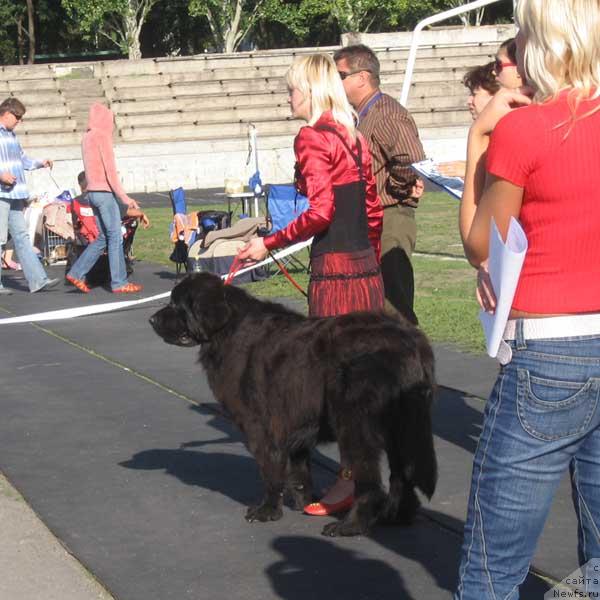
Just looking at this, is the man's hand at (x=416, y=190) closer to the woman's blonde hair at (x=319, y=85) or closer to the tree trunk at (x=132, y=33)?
the woman's blonde hair at (x=319, y=85)

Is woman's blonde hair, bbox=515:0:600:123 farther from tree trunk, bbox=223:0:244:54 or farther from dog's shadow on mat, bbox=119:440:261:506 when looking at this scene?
tree trunk, bbox=223:0:244:54

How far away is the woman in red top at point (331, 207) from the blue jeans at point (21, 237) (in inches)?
355

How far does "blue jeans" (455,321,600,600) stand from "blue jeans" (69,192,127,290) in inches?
432

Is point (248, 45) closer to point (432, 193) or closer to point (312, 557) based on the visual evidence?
point (432, 193)

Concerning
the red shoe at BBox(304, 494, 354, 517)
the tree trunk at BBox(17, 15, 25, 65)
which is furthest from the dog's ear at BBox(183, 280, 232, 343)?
the tree trunk at BBox(17, 15, 25, 65)

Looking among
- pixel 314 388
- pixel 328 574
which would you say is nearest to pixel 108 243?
pixel 314 388

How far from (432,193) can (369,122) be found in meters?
19.9

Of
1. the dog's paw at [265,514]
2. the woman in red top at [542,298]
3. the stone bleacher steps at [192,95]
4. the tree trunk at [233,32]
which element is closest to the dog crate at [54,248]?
the dog's paw at [265,514]

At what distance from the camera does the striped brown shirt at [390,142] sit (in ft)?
21.9

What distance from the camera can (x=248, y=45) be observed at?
83.8m

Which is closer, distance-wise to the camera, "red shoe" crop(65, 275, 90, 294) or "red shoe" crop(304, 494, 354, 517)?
"red shoe" crop(304, 494, 354, 517)

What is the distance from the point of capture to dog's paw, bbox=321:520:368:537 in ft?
17.0

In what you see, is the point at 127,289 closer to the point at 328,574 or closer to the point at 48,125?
the point at 328,574

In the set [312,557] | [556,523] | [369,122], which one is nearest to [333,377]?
[312,557]
